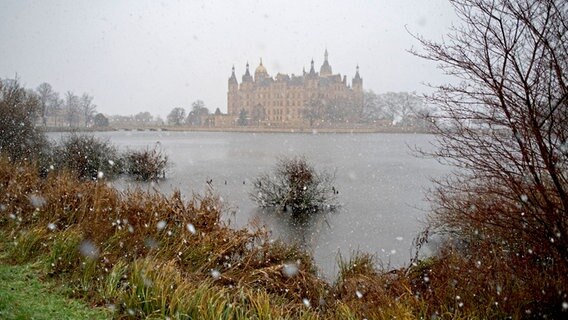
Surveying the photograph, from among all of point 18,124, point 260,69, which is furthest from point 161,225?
point 260,69

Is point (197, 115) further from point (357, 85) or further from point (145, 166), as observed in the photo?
point (145, 166)

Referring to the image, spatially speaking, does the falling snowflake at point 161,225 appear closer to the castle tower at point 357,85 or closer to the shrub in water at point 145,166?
the shrub in water at point 145,166

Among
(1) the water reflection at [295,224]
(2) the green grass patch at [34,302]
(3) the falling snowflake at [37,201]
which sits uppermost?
(3) the falling snowflake at [37,201]

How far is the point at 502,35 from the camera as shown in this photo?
503cm

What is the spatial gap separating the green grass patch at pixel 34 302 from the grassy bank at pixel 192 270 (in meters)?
0.12

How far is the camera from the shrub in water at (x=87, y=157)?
22.0 m

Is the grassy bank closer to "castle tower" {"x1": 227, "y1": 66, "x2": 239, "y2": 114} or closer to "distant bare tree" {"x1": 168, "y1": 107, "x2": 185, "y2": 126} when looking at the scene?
"distant bare tree" {"x1": 168, "y1": 107, "x2": 185, "y2": 126}

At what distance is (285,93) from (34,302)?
4268 inches

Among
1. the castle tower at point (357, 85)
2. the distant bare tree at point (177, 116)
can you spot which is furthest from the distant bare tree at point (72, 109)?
the castle tower at point (357, 85)

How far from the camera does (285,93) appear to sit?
111 m

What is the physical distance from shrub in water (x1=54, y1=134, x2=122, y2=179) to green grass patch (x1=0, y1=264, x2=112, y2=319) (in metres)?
16.9

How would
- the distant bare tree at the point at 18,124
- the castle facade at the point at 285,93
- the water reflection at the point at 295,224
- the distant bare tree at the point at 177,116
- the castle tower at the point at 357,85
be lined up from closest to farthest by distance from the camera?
the water reflection at the point at 295,224, the distant bare tree at the point at 18,124, the castle facade at the point at 285,93, the distant bare tree at the point at 177,116, the castle tower at the point at 357,85

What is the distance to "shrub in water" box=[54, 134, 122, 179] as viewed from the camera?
867 inches

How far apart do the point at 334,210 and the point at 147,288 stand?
12.8 metres
